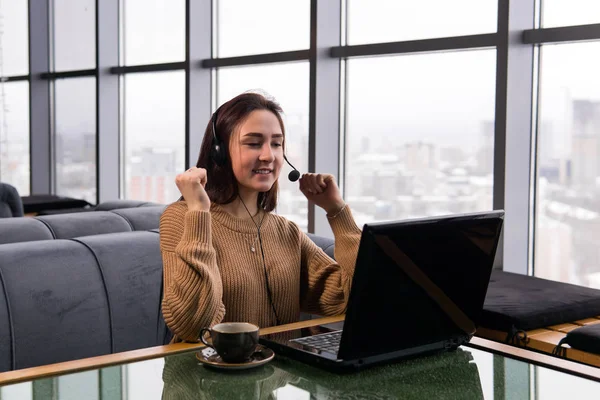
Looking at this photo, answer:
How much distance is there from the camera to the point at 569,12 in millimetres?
2916

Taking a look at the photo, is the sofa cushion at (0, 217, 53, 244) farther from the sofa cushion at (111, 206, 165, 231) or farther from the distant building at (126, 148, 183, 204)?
the distant building at (126, 148, 183, 204)

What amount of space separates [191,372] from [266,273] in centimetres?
55

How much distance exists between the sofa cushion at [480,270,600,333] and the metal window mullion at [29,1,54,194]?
183 inches

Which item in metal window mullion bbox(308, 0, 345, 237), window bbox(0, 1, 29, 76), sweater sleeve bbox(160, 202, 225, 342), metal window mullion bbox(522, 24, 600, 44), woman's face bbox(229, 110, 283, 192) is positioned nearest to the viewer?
sweater sleeve bbox(160, 202, 225, 342)

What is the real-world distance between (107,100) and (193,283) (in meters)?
4.11

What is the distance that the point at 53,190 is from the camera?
630 cm

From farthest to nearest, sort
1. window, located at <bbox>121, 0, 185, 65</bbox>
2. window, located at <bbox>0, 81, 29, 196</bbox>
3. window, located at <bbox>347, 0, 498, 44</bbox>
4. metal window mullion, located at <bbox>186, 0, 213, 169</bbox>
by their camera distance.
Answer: window, located at <bbox>0, 81, 29, 196</bbox> → window, located at <bbox>121, 0, 185, 65</bbox> → metal window mullion, located at <bbox>186, 0, 213, 169</bbox> → window, located at <bbox>347, 0, 498, 44</bbox>

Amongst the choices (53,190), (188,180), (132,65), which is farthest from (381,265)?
(53,190)

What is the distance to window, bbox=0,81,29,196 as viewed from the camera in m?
6.52

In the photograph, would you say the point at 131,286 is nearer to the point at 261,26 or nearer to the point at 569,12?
the point at 569,12

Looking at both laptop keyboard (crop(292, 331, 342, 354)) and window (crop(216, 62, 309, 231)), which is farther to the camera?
window (crop(216, 62, 309, 231))

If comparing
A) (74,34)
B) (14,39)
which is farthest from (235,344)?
(14,39)

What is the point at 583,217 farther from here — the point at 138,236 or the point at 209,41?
the point at 209,41

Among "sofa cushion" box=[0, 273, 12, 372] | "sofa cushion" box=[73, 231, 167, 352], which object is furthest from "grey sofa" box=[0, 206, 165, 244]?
"sofa cushion" box=[0, 273, 12, 372]
